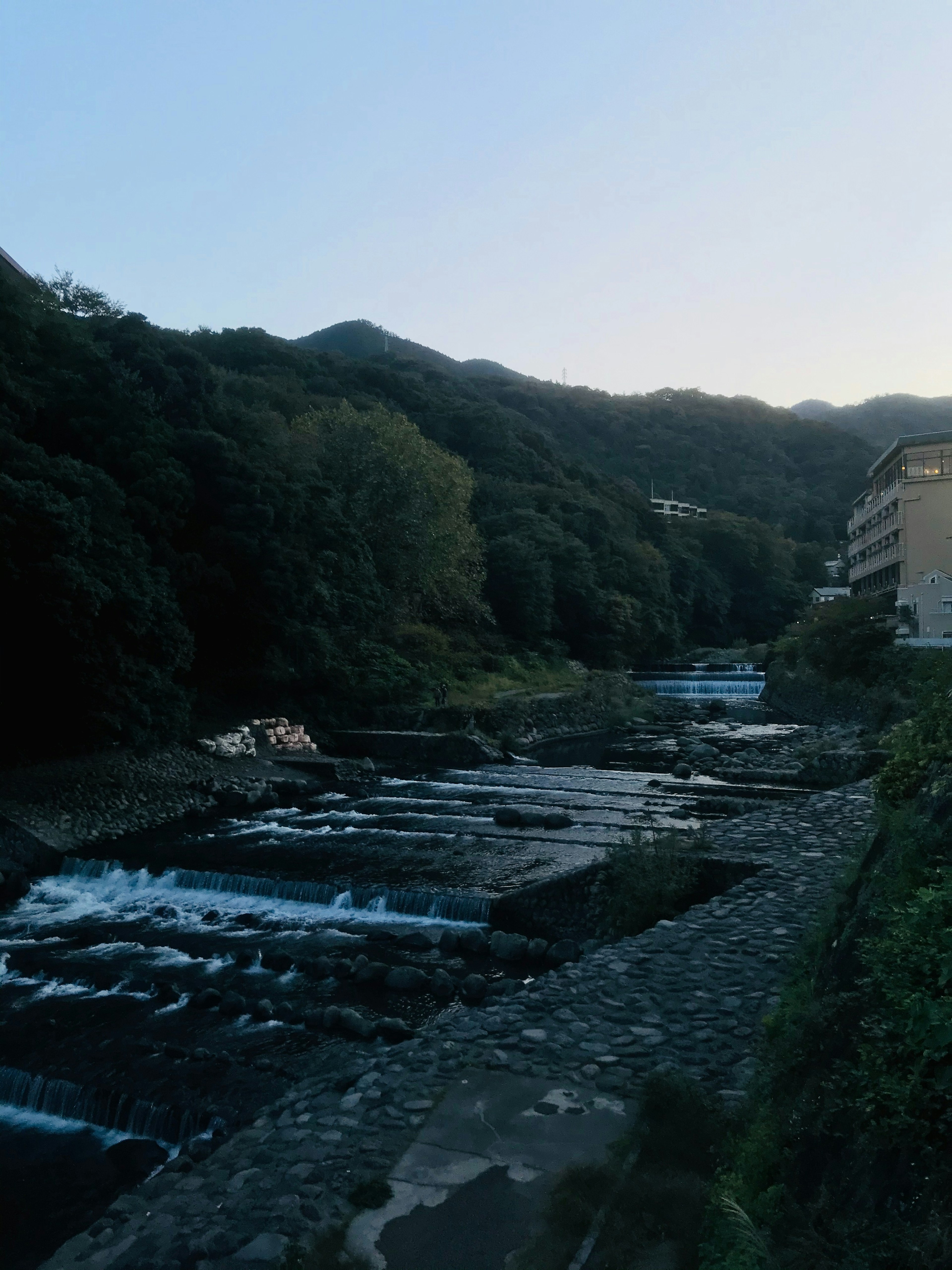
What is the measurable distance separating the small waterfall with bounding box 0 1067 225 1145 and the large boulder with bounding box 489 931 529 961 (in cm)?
429

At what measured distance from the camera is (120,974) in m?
10.8

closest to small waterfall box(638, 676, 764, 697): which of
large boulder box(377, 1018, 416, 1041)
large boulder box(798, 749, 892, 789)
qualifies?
large boulder box(798, 749, 892, 789)

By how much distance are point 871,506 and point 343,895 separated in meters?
50.4

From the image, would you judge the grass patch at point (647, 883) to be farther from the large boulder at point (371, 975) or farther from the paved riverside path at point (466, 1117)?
the large boulder at point (371, 975)

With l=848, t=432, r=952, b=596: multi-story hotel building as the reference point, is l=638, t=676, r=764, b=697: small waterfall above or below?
below

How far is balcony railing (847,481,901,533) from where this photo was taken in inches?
1857

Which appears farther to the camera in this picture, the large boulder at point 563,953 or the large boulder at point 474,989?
the large boulder at point 563,953

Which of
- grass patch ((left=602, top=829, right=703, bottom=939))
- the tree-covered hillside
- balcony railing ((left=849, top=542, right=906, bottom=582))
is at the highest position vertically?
the tree-covered hillside

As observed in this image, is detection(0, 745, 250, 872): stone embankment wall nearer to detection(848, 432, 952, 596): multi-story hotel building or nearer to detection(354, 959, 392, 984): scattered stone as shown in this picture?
detection(354, 959, 392, 984): scattered stone

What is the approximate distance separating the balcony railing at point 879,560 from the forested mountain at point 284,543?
339 inches

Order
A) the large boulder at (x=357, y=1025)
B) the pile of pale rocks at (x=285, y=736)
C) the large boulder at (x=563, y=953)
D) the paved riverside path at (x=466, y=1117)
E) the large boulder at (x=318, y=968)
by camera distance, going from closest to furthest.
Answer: the paved riverside path at (x=466, y=1117), the large boulder at (x=357, y=1025), the large boulder at (x=318, y=968), the large boulder at (x=563, y=953), the pile of pale rocks at (x=285, y=736)

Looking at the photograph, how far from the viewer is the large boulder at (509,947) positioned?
10.9 m

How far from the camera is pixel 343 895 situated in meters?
13.1

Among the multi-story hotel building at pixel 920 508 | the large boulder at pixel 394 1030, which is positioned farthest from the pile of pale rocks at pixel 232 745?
the multi-story hotel building at pixel 920 508
